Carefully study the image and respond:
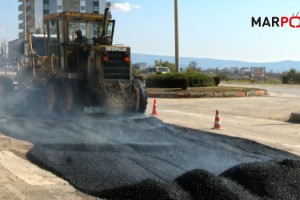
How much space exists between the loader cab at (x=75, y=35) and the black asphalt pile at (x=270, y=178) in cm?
850

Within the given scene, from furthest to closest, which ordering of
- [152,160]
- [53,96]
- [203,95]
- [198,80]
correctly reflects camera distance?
[198,80] → [203,95] → [53,96] → [152,160]

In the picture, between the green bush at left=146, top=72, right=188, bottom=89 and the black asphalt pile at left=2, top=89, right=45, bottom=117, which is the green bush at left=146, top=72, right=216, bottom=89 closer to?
the green bush at left=146, top=72, right=188, bottom=89

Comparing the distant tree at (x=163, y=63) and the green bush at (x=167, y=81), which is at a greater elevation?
the distant tree at (x=163, y=63)

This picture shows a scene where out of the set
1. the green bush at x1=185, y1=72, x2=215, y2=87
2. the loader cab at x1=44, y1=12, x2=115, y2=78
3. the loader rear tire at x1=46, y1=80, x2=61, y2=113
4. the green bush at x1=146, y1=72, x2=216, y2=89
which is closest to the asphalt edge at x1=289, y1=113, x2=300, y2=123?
the loader cab at x1=44, y1=12, x2=115, y2=78

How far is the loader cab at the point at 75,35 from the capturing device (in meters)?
14.6

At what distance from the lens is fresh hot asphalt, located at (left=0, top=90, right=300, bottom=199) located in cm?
→ 602

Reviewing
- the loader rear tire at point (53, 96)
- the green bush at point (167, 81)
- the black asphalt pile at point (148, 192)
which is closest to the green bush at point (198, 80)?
the green bush at point (167, 81)

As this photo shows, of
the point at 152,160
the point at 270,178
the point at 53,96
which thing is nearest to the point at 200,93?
the point at 53,96

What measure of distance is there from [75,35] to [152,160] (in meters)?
7.85

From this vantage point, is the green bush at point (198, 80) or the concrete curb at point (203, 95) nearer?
the concrete curb at point (203, 95)

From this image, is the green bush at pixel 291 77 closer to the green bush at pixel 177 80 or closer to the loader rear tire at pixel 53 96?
the green bush at pixel 177 80

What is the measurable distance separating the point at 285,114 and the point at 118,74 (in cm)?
664

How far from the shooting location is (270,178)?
251 inches

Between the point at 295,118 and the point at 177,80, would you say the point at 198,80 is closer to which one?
the point at 177,80
